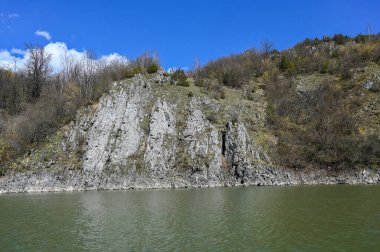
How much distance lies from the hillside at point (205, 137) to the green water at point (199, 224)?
1556cm

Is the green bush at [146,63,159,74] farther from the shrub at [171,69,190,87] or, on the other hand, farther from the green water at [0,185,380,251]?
the green water at [0,185,380,251]

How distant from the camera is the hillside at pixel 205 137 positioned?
50969 mm

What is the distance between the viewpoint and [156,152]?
55.0 m

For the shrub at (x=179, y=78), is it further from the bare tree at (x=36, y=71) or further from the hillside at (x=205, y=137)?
the bare tree at (x=36, y=71)

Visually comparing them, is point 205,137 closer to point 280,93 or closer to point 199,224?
point 280,93

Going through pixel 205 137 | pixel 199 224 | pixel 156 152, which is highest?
pixel 205 137

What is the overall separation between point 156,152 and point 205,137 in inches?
330

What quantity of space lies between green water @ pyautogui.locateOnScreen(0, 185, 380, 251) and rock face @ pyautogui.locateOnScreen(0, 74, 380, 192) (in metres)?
14.7

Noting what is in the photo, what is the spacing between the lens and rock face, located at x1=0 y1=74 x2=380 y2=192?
165ft

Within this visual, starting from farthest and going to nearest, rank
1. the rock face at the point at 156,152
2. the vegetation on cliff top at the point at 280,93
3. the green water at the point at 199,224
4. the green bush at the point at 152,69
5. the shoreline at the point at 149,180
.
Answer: the green bush at the point at 152,69
the vegetation on cliff top at the point at 280,93
the rock face at the point at 156,152
the shoreline at the point at 149,180
the green water at the point at 199,224

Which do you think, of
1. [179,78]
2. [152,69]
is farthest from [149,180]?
[152,69]

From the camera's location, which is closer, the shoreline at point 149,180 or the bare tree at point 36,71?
the shoreline at point 149,180

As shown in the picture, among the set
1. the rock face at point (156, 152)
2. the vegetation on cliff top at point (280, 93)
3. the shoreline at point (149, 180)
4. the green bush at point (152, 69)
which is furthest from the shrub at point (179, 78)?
the shoreline at point (149, 180)

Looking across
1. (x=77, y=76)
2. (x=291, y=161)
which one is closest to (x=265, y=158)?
(x=291, y=161)
